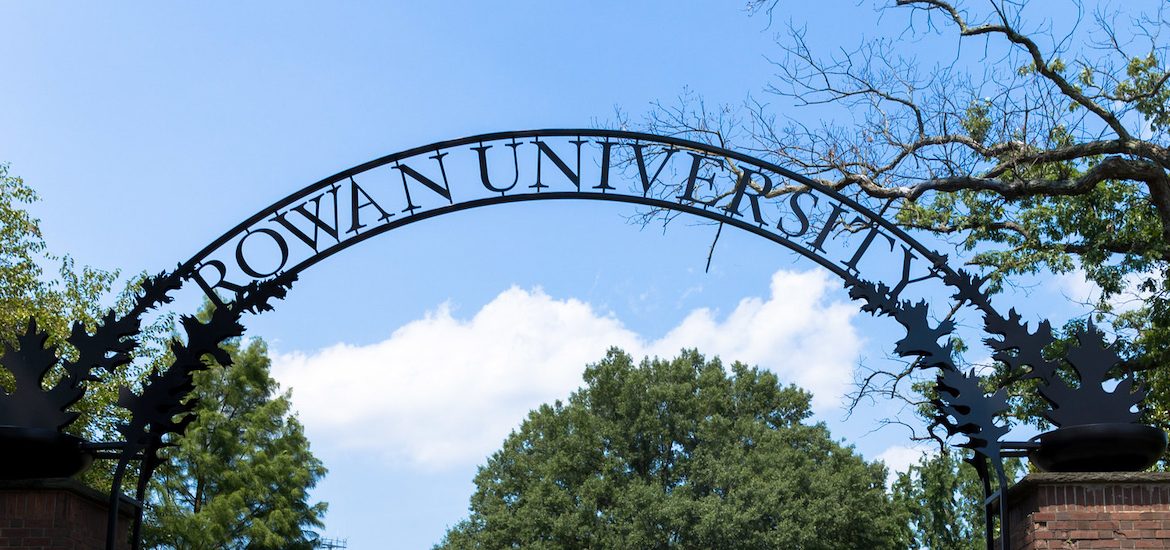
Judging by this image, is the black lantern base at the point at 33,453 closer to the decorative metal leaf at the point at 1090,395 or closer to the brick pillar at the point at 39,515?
the brick pillar at the point at 39,515

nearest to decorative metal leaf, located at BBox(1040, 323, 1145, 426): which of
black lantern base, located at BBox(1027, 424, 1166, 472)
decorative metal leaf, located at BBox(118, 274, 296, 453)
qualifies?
black lantern base, located at BBox(1027, 424, 1166, 472)

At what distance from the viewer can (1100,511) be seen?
6.02 meters

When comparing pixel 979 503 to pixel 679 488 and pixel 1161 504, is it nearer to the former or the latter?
pixel 679 488

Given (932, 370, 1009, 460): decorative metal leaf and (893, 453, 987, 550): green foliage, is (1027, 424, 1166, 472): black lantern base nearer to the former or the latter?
(932, 370, 1009, 460): decorative metal leaf

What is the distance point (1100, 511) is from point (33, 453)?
17.9 feet

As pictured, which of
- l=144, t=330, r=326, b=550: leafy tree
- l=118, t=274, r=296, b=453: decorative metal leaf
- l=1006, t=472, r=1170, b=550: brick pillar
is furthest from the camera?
l=144, t=330, r=326, b=550: leafy tree

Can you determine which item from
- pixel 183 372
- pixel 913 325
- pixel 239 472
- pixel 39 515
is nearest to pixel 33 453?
pixel 39 515

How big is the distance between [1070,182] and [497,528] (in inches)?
958

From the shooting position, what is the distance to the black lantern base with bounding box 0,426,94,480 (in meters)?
6.41

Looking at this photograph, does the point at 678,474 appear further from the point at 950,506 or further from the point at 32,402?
the point at 32,402

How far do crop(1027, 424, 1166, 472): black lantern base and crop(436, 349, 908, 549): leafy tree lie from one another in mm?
26171

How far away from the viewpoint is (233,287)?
768cm

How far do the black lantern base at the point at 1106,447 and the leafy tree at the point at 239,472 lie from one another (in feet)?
60.7

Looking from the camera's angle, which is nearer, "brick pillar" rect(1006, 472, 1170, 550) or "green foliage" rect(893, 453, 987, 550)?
"brick pillar" rect(1006, 472, 1170, 550)
